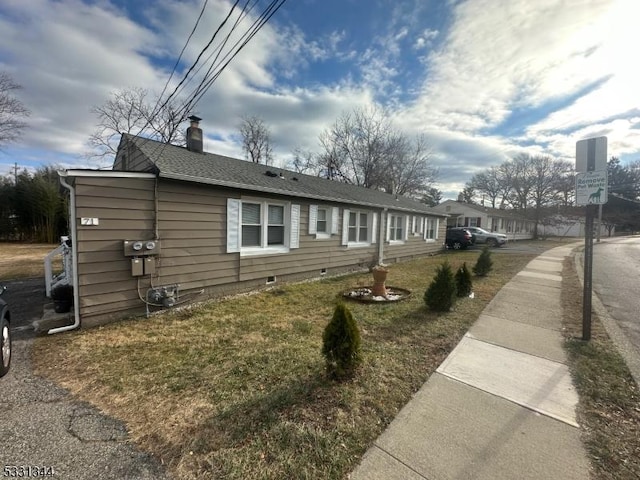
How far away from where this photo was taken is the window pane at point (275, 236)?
7.25m

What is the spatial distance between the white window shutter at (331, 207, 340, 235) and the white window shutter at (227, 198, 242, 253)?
353cm

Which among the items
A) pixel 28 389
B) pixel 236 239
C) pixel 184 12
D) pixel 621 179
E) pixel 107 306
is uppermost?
pixel 621 179

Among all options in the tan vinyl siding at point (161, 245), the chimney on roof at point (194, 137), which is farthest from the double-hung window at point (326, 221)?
the chimney on roof at point (194, 137)

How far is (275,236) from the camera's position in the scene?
740 centimetres

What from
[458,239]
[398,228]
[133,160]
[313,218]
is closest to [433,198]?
[458,239]

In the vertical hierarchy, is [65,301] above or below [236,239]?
below

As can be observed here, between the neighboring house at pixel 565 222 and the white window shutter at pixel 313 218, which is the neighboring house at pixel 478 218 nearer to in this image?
the neighboring house at pixel 565 222

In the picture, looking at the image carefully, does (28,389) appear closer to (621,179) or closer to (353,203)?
(353,203)

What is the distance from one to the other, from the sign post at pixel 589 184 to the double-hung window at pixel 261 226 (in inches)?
226

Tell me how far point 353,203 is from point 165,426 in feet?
26.8

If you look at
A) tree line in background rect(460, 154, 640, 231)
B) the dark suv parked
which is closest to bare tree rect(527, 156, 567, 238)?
tree line in background rect(460, 154, 640, 231)

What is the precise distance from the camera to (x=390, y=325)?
15.1 ft

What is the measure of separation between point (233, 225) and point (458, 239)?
17.7 meters

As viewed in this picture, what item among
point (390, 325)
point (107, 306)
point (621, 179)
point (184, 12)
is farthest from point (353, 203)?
point (621, 179)
